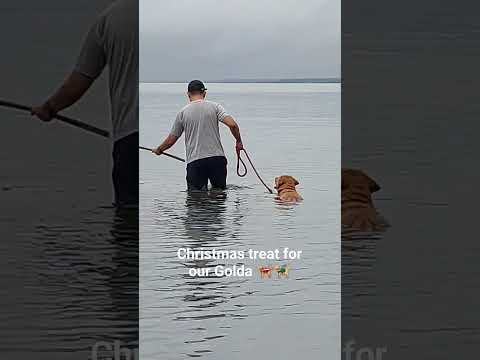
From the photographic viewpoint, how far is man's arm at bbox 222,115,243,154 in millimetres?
4656

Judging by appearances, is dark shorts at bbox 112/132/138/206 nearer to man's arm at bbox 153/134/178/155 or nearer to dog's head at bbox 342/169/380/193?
man's arm at bbox 153/134/178/155

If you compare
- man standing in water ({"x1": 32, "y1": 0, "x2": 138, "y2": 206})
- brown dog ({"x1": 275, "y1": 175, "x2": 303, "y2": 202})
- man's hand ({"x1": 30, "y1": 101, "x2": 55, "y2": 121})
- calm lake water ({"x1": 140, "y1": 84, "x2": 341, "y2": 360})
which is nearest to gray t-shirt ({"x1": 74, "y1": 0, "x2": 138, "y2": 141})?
man standing in water ({"x1": 32, "y1": 0, "x2": 138, "y2": 206})

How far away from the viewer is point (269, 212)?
465 cm

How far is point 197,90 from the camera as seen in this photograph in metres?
4.67

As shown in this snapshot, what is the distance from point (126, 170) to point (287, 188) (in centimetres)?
74

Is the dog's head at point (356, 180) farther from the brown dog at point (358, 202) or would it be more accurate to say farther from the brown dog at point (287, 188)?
the brown dog at point (287, 188)

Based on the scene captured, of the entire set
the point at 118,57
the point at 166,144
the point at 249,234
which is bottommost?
the point at 249,234

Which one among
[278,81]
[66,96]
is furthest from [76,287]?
[278,81]

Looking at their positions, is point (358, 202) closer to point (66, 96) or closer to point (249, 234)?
point (249, 234)

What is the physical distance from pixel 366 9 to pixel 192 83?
0.86 metres

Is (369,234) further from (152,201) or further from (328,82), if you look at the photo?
(152,201)

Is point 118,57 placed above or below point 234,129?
above

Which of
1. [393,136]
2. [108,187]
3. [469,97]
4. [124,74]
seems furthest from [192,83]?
[469,97]

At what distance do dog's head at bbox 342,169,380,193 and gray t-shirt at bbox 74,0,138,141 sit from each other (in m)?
0.98
